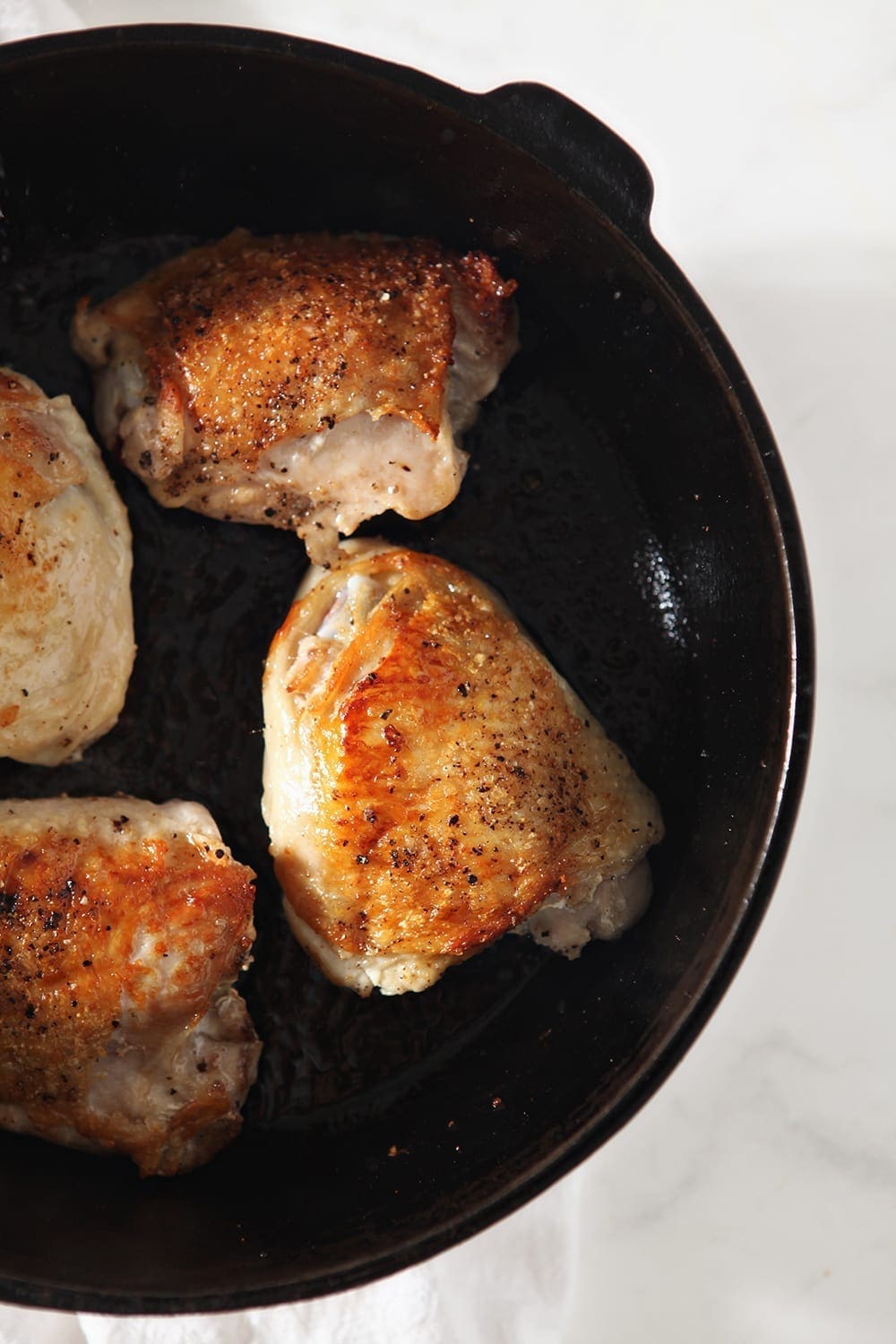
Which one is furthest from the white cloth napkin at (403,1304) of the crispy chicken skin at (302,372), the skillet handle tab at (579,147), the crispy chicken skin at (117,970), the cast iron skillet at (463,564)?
the skillet handle tab at (579,147)

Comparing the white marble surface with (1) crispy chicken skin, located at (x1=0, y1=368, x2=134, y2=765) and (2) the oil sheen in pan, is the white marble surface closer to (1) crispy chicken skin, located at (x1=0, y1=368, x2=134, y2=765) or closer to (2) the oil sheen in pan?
(2) the oil sheen in pan

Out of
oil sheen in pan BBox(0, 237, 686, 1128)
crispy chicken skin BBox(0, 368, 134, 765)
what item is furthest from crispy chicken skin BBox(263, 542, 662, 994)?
crispy chicken skin BBox(0, 368, 134, 765)

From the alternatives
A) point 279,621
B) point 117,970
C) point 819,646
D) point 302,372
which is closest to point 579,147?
point 302,372

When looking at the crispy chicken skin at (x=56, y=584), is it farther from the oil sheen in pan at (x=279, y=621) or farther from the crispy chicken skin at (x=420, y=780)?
the crispy chicken skin at (x=420, y=780)

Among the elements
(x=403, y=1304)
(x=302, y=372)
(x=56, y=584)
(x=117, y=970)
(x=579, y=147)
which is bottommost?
(x=403, y=1304)

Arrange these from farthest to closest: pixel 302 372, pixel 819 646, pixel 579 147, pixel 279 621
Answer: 1. pixel 819 646
2. pixel 279 621
3. pixel 302 372
4. pixel 579 147

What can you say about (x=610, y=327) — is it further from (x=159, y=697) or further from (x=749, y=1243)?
(x=749, y=1243)

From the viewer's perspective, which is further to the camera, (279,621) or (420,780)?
(279,621)

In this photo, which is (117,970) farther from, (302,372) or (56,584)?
(302,372)
